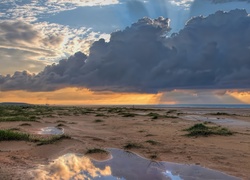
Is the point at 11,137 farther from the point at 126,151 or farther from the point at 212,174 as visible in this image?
the point at 212,174

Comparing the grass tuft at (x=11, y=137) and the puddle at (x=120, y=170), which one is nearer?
the puddle at (x=120, y=170)

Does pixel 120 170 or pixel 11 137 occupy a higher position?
pixel 11 137

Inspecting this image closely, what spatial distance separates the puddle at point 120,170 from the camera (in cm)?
911

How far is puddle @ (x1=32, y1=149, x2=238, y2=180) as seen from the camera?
9.11 metres

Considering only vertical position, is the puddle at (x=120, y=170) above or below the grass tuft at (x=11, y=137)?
below

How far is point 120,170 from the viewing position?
397 inches

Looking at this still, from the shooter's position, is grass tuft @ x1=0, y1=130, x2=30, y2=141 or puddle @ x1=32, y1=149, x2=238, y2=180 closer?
puddle @ x1=32, y1=149, x2=238, y2=180

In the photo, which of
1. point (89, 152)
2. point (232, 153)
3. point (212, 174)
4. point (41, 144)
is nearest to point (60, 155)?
point (89, 152)

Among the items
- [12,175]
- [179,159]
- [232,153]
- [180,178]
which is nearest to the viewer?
[12,175]

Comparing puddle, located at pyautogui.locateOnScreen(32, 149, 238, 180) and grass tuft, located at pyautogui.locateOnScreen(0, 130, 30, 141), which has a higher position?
grass tuft, located at pyautogui.locateOnScreen(0, 130, 30, 141)

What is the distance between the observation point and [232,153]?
1322 cm

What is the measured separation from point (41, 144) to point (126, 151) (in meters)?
4.02

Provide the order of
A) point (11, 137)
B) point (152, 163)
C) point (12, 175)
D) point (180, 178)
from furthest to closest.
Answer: point (11, 137) < point (152, 163) < point (180, 178) < point (12, 175)

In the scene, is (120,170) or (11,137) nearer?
(120,170)
